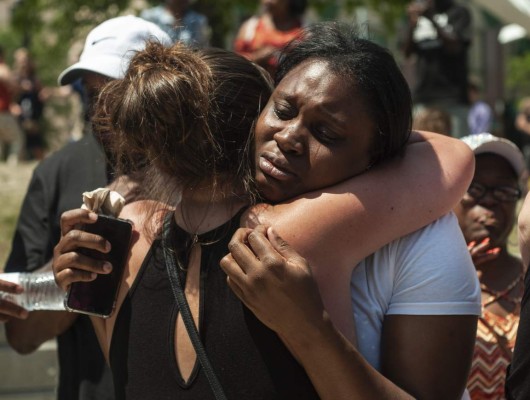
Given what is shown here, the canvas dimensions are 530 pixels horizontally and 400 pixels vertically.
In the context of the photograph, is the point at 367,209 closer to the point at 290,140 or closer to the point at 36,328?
the point at 290,140

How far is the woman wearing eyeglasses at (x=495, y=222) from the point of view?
3238mm

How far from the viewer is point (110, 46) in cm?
346

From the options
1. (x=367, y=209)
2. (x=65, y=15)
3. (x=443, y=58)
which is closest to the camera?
(x=367, y=209)

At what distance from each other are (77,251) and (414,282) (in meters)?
0.79

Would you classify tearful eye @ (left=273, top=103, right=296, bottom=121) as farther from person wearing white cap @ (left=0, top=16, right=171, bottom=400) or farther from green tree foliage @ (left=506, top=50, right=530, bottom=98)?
green tree foliage @ (left=506, top=50, right=530, bottom=98)

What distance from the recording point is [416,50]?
984 centimetres

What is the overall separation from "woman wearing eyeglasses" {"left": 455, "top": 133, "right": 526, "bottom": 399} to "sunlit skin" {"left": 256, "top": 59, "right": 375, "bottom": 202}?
112 centimetres

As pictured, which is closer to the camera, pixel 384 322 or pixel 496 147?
pixel 384 322

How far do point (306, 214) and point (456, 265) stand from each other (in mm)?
328

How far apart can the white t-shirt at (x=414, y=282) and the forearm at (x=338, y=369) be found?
0.39 feet

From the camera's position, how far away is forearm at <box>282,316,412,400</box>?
202 cm

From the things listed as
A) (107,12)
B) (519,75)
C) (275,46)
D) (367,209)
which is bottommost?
(519,75)

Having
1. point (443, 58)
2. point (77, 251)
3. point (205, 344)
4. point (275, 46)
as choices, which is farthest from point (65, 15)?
point (205, 344)

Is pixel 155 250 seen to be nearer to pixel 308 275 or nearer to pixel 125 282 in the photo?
pixel 125 282
